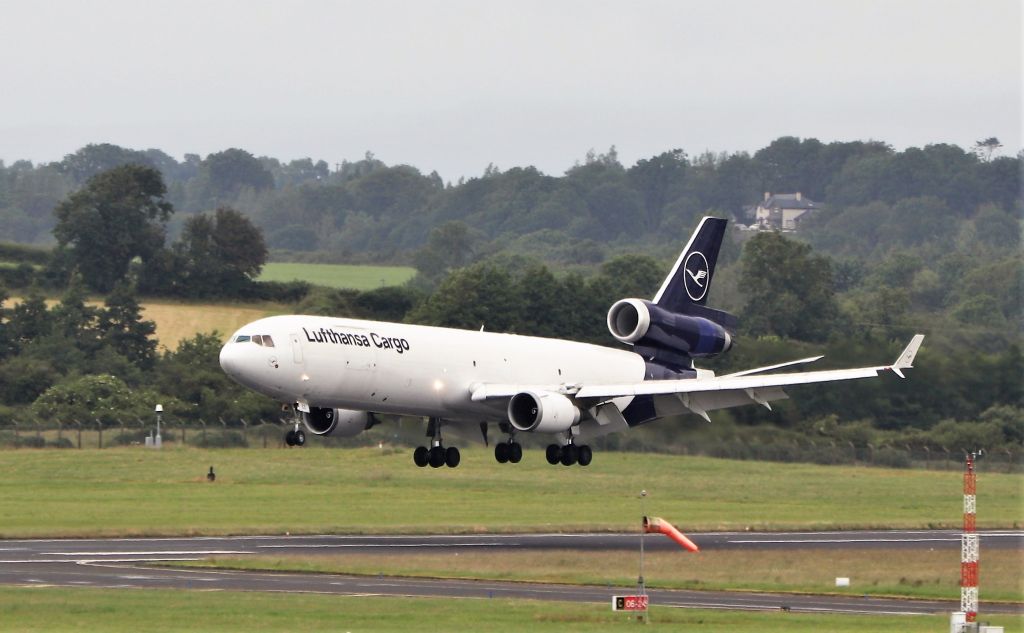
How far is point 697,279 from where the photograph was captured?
73812 millimetres

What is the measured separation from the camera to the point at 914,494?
99500 mm

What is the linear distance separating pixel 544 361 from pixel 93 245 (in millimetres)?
91955

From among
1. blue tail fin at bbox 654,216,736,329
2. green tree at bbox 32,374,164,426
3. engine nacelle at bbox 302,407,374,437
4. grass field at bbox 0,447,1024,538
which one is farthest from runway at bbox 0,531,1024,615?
green tree at bbox 32,374,164,426

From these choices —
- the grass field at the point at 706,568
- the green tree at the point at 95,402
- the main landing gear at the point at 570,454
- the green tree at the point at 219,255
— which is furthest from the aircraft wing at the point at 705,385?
the green tree at the point at 219,255

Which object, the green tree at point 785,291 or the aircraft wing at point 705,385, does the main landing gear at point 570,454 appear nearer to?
the aircraft wing at point 705,385

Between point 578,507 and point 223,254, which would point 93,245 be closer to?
point 223,254

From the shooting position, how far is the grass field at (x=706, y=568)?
71312 millimetres

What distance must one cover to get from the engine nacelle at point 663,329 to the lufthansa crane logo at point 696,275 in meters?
1.64

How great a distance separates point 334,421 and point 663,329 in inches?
565

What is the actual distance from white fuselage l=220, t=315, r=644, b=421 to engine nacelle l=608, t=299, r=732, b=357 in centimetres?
382

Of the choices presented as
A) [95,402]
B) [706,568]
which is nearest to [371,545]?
[706,568]

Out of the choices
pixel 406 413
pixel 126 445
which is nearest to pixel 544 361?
pixel 406 413

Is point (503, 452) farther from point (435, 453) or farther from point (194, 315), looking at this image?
point (194, 315)

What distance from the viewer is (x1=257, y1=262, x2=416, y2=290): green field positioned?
543 ft
